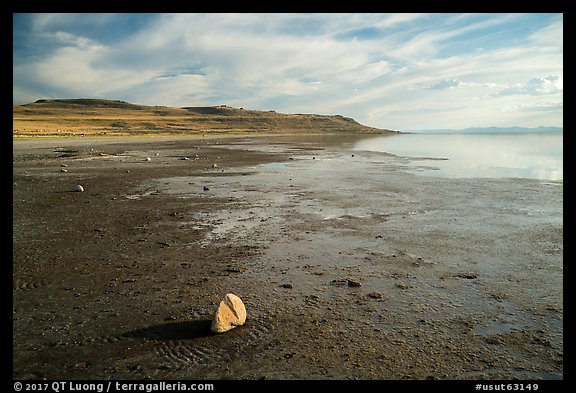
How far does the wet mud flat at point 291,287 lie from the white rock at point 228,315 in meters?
0.14

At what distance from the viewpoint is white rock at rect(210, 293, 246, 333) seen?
5523 millimetres

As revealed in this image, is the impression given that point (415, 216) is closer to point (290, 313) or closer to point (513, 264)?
point (513, 264)

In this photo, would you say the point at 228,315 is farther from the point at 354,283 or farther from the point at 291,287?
the point at 354,283

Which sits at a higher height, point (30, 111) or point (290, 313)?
point (30, 111)

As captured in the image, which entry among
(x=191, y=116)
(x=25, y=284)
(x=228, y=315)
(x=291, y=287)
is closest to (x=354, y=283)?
(x=291, y=287)

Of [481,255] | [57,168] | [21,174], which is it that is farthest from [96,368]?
[57,168]

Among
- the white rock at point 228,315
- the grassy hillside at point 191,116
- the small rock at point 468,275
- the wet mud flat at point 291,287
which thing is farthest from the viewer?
the grassy hillside at point 191,116

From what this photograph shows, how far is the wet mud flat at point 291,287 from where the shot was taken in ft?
16.0

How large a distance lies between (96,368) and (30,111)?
15517 cm

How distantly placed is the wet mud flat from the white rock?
0.14m

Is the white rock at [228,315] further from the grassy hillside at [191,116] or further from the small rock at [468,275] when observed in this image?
the grassy hillside at [191,116]

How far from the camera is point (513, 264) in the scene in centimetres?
828
